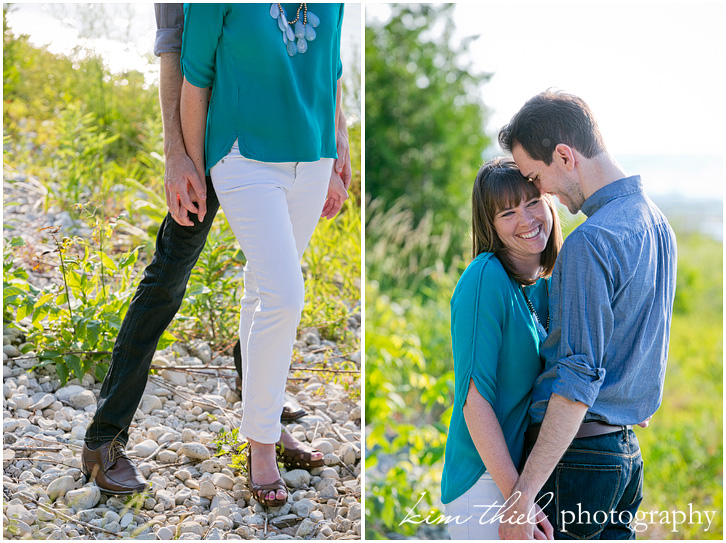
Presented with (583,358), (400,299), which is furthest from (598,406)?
(400,299)

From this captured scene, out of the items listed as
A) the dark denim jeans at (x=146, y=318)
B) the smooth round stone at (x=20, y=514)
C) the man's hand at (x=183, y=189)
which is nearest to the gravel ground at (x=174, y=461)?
the smooth round stone at (x=20, y=514)

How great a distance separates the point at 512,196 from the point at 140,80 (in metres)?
3.39

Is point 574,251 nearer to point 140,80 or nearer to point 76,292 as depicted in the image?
point 76,292

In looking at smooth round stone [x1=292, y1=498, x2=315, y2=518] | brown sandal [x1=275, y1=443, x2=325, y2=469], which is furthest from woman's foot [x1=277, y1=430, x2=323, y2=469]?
smooth round stone [x1=292, y1=498, x2=315, y2=518]

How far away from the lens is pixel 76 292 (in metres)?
2.45

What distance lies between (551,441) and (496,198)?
0.56 m

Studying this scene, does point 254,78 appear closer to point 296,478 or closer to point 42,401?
point 296,478

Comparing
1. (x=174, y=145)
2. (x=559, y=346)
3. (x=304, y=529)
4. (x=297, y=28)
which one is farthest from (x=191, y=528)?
(x=297, y=28)

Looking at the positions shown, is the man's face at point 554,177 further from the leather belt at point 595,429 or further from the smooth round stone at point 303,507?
the smooth round stone at point 303,507

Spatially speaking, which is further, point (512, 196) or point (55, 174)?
point (55, 174)

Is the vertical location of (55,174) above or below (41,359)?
above

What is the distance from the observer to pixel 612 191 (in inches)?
56.9

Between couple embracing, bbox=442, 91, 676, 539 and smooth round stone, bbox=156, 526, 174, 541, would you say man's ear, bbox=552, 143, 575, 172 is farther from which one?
smooth round stone, bbox=156, 526, 174, 541

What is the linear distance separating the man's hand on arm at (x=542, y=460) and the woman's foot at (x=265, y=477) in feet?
2.65
